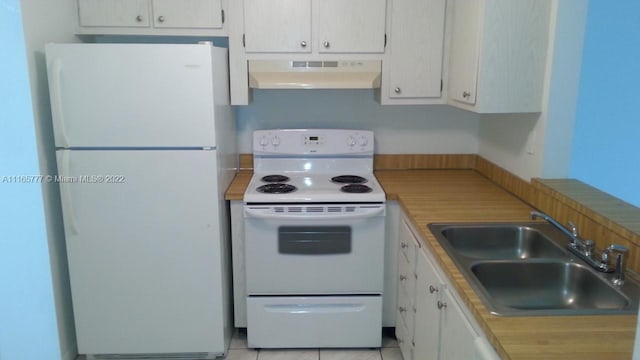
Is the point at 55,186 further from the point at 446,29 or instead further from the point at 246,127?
the point at 446,29

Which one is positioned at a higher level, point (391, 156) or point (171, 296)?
point (391, 156)

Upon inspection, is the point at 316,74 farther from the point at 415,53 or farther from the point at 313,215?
the point at 313,215

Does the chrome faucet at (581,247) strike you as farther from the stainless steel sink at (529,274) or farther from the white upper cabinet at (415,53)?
the white upper cabinet at (415,53)

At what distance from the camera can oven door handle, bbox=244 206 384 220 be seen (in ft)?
8.59

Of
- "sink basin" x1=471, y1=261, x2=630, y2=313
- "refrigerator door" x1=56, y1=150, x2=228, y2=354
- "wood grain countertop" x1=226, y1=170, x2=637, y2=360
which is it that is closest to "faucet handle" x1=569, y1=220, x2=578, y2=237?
"sink basin" x1=471, y1=261, x2=630, y2=313

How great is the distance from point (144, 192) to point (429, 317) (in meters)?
1.47

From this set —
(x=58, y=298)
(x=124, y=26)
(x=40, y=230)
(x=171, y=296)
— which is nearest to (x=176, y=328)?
(x=171, y=296)

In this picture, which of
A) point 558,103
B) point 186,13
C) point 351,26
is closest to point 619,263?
point 558,103

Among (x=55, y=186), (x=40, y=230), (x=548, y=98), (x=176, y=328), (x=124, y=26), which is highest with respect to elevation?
Answer: (x=124, y=26)

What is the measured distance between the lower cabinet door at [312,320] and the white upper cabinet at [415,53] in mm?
1186

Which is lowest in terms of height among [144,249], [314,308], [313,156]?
[314,308]

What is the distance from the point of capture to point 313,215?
2623 millimetres

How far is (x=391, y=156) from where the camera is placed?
130 inches

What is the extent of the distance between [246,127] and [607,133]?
2.03 meters
